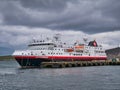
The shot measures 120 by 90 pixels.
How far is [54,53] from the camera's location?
10594 cm

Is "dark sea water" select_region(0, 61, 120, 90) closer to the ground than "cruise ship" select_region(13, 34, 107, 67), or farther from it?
closer to the ground

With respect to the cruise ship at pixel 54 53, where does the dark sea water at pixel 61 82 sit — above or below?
below

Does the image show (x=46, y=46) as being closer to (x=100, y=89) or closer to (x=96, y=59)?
(x=96, y=59)

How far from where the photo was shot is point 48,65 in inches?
3826

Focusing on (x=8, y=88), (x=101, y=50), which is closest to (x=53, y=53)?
(x=101, y=50)

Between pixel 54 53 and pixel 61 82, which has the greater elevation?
pixel 54 53

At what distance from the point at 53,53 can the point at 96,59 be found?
29.1 meters

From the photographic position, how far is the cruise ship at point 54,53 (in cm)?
10000

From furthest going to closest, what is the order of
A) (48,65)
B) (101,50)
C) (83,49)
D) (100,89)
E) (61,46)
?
1. (101,50)
2. (83,49)
3. (61,46)
4. (48,65)
5. (100,89)

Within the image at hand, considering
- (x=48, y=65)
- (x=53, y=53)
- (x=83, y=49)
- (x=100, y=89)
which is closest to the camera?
(x=100, y=89)

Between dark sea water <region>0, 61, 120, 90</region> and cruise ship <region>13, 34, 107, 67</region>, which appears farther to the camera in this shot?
cruise ship <region>13, 34, 107, 67</region>

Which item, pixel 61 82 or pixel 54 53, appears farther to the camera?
pixel 54 53

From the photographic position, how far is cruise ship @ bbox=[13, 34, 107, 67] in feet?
328

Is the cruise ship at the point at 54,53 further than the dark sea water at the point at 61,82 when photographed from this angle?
Yes
